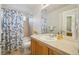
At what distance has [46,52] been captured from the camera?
2.01 m

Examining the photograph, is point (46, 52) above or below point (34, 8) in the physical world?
below

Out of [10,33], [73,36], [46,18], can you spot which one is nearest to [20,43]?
[10,33]

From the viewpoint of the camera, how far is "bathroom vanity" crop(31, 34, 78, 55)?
192 centimetres

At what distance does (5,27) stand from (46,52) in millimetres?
660

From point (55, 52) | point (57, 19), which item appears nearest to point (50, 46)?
point (55, 52)

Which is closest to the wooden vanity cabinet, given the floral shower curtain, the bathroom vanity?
the bathroom vanity

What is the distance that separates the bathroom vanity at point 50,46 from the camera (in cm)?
192

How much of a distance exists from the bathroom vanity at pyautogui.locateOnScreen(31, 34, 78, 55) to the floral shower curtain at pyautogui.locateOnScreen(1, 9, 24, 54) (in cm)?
21

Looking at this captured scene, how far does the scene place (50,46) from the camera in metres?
1.98

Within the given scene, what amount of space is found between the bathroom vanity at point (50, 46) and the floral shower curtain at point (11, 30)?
0.68ft

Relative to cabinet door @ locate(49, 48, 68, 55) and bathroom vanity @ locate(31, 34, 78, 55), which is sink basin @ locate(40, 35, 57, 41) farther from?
cabinet door @ locate(49, 48, 68, 55)

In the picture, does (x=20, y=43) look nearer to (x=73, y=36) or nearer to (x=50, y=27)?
(x=50, y=27)

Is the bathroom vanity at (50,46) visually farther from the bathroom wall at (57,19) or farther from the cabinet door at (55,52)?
the bathroom wall at (57,19)

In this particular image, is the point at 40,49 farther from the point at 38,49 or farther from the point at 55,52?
the point at 55,52
